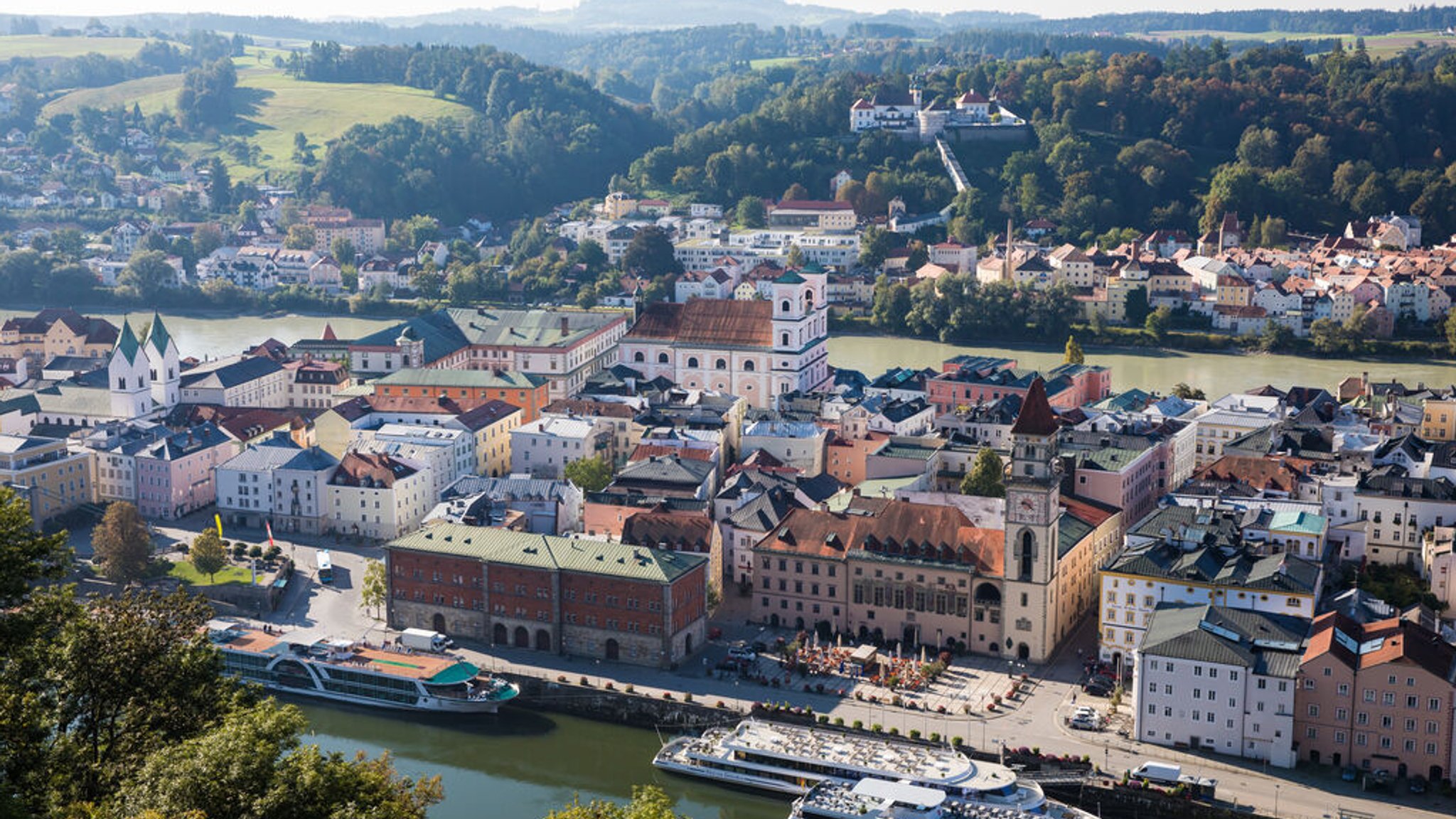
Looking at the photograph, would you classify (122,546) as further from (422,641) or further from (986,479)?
(986,479)

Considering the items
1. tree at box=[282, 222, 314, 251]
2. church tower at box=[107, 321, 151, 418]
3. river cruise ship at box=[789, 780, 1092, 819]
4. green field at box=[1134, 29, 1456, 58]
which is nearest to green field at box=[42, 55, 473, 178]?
tree at box=[282, 222, 314, 251]

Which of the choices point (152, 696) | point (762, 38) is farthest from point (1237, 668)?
point (762, 38)

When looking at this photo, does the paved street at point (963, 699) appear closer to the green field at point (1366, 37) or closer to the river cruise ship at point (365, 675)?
the river cruise ship at point (365, 675)

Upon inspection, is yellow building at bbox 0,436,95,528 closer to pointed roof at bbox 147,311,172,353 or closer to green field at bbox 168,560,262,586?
green field at bbox 168,560,262,586

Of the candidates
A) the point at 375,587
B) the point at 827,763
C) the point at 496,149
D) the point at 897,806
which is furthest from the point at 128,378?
the point at 496,149

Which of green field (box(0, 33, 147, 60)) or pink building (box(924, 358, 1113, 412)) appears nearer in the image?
pink building (box(924, 358, 1113, 412))

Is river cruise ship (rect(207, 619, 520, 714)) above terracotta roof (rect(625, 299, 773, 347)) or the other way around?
the other way around
